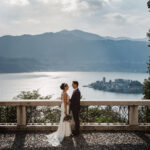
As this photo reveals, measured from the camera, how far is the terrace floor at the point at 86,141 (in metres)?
6.32

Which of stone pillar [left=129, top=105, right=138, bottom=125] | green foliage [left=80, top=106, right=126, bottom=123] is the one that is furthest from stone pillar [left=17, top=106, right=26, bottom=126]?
stone pillar [left=129, top=105, right=138, bottom=125]

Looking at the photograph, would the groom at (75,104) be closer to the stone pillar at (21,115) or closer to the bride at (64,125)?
the bride at (64,125)

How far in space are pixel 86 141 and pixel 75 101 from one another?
1.24 meters

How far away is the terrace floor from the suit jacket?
0.90 metres

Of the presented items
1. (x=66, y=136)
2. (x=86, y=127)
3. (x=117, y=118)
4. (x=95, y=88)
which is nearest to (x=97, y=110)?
(x=117, y=118)

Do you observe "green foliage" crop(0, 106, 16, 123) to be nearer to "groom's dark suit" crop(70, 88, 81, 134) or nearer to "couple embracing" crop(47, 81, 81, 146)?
"couple embracing" crop(47, 81, 81, 146)

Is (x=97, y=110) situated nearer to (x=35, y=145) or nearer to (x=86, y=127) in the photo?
(x=86, y=127)

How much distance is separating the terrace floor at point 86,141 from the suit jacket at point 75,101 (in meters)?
0.90

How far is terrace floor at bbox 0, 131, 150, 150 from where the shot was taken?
249 inches

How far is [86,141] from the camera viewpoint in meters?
6.82

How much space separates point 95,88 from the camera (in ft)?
392

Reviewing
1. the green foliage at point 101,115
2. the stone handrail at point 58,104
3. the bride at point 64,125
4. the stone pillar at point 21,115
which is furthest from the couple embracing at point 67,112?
the green foliage at point 101,115

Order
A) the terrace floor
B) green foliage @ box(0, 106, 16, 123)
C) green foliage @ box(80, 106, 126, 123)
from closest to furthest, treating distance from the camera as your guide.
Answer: the terrace floor → green foliage @ box(80, 106, 126, 123) → green foliage @ box(0, 106, 16, 123)

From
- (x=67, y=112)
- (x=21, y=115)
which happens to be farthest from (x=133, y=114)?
(x=21, y=115)
